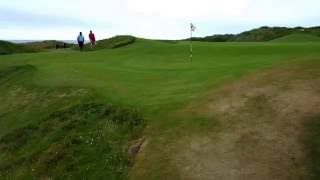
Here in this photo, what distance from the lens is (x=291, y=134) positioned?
1955 centimetres

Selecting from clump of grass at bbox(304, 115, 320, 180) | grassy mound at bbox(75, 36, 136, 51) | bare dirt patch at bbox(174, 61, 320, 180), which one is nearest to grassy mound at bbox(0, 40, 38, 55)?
grassy mound at bbox(75, 36, 136, 51)

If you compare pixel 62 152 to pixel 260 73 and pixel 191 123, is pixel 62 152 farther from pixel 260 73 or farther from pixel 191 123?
pixel 260 73

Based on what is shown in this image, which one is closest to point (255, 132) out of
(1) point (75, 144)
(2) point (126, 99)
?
(1) point (75, 144)

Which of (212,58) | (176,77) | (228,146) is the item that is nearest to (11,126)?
(176,77)

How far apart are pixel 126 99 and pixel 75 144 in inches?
150

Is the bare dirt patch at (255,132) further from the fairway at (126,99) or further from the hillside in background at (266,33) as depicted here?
the hillside in background at (266,33)

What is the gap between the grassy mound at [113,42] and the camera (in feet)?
182

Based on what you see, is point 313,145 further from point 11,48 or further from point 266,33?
point 266,33

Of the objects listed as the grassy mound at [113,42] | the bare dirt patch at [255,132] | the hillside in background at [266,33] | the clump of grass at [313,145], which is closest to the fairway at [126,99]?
the bare dirt patch at [255,132]

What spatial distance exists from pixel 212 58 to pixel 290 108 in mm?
17343

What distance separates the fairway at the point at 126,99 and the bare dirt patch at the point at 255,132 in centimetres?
41

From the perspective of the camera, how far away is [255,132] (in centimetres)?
1991

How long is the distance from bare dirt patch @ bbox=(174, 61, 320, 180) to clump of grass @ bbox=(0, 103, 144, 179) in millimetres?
2463

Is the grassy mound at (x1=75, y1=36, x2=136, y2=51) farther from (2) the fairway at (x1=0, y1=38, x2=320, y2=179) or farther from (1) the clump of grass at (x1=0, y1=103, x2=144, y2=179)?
(1) the clump of grass at (x1=0, y1=103, x2=144, y2=179)
